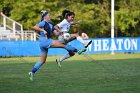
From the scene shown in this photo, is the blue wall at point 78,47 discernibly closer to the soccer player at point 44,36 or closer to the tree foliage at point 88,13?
the tree foliage at point 88,13

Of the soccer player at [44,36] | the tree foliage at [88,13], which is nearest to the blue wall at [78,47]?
the tree foliage at [88,13]

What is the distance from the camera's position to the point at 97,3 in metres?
58.9

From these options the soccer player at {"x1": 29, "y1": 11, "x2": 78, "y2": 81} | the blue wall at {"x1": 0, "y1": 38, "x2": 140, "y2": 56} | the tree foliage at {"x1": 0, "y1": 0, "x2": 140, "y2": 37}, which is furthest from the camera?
the tree foliage at {"x1": 0, "y1": 0, "x2": 140, "y2": 37}

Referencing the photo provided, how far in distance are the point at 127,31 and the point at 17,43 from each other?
23.2 m

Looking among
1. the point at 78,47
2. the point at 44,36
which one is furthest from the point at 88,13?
the point at 44,36

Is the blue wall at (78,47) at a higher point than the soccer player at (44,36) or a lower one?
lower

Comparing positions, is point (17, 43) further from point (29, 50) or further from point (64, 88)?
point (64, 88)

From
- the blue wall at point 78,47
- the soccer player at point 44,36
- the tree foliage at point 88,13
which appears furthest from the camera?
the tree foliage at point 88,13

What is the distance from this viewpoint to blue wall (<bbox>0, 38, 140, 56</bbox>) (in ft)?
125

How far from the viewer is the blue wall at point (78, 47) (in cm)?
3803

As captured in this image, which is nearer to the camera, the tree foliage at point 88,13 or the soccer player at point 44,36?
the soccer player at point 44,36

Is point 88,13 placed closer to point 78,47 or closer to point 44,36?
point 78,47

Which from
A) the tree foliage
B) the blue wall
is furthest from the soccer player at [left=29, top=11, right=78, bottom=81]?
the tree foliage

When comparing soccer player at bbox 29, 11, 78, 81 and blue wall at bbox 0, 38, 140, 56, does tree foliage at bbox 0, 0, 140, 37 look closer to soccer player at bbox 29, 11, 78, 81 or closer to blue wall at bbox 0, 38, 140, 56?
blue wall at bbox 0, 38, 140, 56
